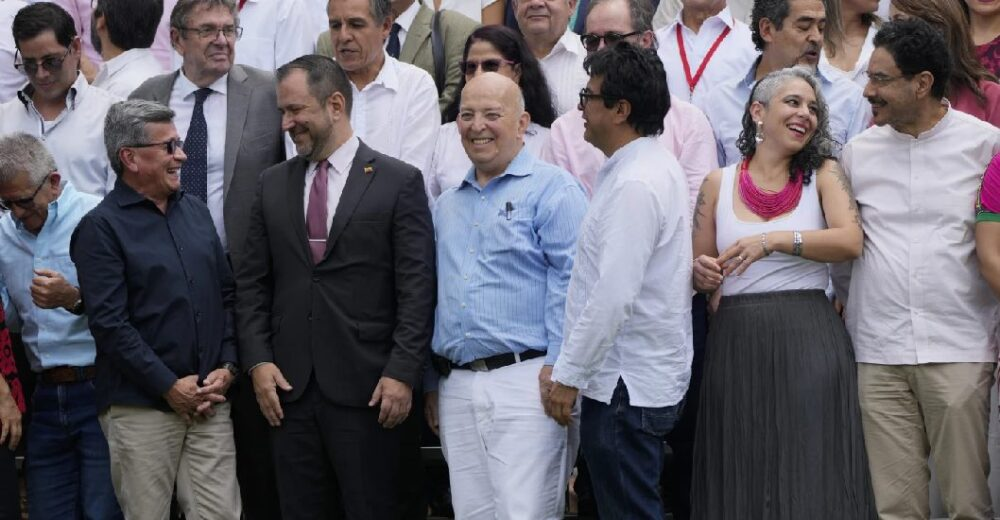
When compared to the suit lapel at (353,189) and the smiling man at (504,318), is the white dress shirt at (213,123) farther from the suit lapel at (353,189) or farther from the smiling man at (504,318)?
the smiling man at (504,318)

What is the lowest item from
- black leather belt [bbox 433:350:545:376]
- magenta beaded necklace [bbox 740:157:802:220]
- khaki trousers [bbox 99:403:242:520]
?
khaki trousers [bbox 99:403:242:520]

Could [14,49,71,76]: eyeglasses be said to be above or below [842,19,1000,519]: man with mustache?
above

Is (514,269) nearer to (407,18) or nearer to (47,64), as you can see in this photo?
(407,18)

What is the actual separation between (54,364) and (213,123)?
1.28 meters

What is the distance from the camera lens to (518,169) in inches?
215

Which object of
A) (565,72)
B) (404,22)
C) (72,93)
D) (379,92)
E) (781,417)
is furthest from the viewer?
(404,22)

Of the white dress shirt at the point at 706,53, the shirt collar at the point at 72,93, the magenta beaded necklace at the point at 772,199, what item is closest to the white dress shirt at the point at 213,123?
the shirt collar at the point at 72,93

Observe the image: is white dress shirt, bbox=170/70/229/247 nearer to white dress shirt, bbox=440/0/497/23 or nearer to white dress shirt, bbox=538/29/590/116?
white dress shirt, bbox=538/29/590/116

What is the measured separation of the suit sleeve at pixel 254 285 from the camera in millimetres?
5648

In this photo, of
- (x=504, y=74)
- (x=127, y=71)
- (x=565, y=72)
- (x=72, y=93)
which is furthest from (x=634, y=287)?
(x=127, y=71)

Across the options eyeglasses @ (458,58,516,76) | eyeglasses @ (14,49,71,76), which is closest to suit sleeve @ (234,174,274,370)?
eyeglasses @ (458,58,516,76)

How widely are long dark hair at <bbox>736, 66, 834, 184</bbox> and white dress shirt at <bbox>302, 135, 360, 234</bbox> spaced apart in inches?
61.3

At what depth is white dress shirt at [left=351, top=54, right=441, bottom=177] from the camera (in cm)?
633

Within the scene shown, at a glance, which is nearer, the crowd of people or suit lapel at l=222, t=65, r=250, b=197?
the crowd of people
